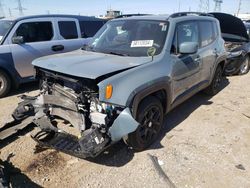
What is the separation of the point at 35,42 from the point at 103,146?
4340mm

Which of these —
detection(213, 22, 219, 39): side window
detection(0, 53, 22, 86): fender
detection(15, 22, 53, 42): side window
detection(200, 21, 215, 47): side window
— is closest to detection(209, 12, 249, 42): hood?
detection(213, 22, 219, 39): side window

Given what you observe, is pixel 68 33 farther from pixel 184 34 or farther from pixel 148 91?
pixel 148 91

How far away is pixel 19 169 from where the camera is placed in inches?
126

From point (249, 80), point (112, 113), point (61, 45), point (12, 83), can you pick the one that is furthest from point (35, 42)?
point (249, 80)

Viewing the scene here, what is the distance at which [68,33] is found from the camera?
6945mm

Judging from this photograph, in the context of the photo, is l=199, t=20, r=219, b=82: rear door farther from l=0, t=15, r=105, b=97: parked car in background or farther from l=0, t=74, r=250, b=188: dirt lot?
l=0, t=15, r=105, b=97: parked car in background

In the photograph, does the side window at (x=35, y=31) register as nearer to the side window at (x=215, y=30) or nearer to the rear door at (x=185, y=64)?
the rear door at (x=185, y=64)

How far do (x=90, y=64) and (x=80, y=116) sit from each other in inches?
26.6

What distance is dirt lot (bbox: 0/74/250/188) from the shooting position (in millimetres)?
3023

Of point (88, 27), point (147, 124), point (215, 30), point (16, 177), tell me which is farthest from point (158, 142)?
point (88, 27)

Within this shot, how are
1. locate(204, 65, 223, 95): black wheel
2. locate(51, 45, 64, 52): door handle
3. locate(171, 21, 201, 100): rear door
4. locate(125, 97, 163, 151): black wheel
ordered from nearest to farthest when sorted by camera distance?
locate(125, 97, 163, 151): black wheel < locate(171, 21, 201, 100): rear door < locate(204, 65, 223, 95): black wheel < locate(51, 45, 64, 52): door handle

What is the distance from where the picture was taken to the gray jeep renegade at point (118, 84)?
2906 millimetres

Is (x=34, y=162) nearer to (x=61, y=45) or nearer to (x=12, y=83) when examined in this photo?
(x=12, y=83)

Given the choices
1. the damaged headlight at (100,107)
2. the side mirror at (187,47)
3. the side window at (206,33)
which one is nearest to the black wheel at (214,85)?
the side window at (206,33)
